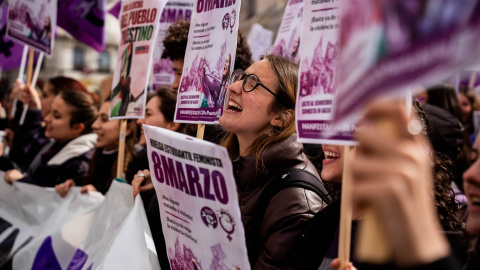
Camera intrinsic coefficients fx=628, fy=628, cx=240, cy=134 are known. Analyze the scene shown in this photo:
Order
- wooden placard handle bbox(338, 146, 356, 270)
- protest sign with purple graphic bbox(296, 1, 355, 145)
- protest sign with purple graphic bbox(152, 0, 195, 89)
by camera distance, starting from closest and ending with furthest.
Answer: wooden placard handle bbox(338, 146, 356, 270) → protest sign with purple graphic bbox(296, 1, 355, 145) → protest sign with purple graphic bbox(152, 0, 195, 89)

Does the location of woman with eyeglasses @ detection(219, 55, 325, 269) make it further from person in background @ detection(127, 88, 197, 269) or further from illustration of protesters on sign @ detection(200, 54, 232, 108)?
person in background @ detection(127, 88, 197, 269)

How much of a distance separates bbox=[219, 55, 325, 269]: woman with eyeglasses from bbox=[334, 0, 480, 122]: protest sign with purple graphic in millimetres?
1189

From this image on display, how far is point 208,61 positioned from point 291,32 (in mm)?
1680

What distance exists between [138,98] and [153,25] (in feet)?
1.48

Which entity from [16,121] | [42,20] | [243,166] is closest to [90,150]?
[42,20]

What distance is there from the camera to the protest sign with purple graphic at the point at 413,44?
113 centimetres

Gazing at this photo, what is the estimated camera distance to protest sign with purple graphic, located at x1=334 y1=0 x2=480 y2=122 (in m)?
1.13

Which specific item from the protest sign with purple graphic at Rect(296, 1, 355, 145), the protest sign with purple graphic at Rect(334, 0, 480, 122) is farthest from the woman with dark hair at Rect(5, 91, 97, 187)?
the protest sign with purple graphic at Rect(334, 0, 480, 122)

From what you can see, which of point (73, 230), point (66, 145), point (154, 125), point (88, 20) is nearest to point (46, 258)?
point (73, 230)

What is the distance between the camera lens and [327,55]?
81.2 inches

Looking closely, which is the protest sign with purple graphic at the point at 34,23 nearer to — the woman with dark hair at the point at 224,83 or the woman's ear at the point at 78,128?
the woman's ear at the point at 78,128

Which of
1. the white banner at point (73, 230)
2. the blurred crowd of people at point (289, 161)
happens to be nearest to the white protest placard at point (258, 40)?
the blurred crowd of people at point (289, 161)

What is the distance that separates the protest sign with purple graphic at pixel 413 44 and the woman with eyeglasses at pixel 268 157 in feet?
3.90

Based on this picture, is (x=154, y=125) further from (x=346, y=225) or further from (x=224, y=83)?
(x=346, y=225)
